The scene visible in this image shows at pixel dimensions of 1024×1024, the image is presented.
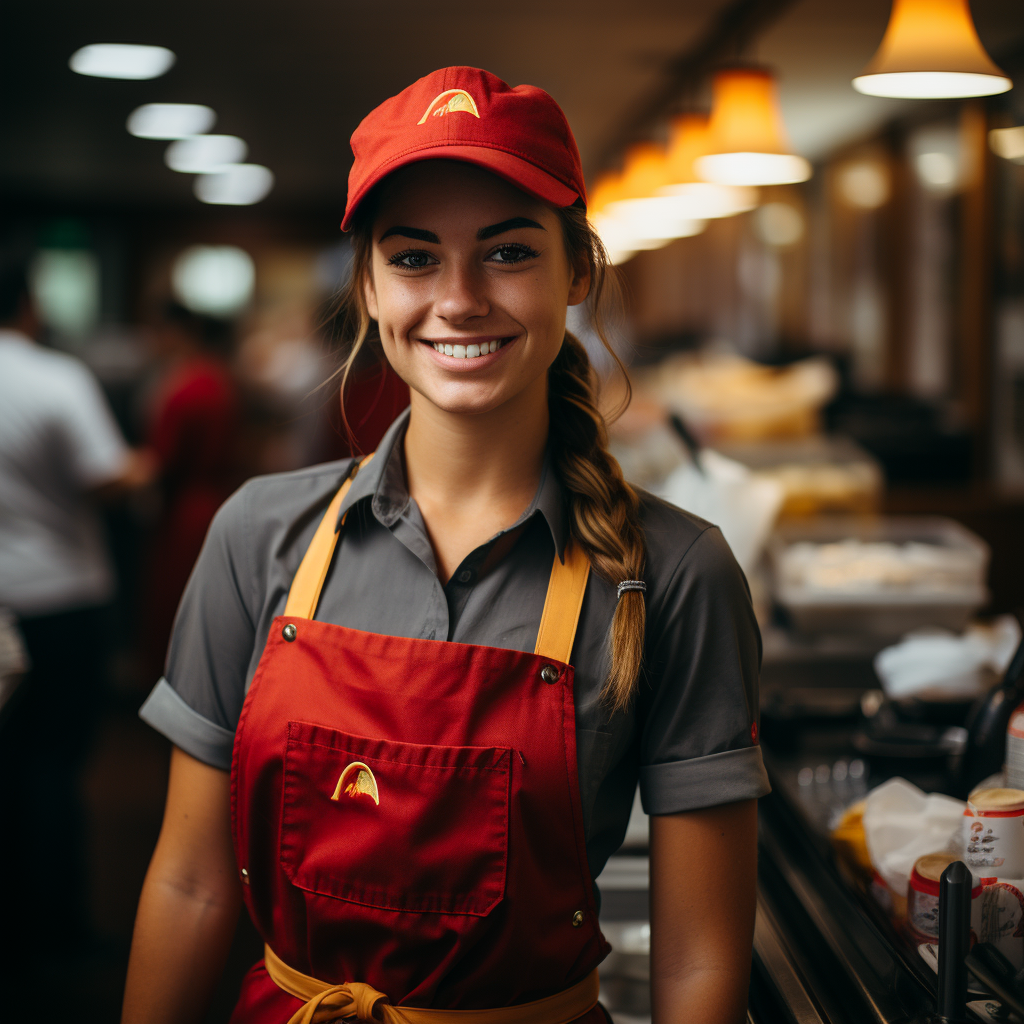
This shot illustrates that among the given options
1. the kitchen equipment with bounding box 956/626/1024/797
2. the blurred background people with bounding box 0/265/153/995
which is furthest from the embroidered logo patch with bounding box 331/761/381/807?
the blurred background people with bounding box 0/265/153/995

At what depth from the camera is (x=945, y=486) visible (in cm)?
420

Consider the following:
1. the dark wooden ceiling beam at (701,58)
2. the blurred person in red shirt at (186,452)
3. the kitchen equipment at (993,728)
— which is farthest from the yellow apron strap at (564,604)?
the blurred person in red shirt at (186,452)

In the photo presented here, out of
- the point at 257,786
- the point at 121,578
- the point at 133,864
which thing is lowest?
the point at 133,864

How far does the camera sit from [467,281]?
1.14m

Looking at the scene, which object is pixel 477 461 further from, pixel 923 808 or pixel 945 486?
pixel 945 486

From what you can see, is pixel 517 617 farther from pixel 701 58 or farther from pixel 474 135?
pixel 701 58

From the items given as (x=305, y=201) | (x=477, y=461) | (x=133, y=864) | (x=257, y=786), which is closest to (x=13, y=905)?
(x=133, y=864)

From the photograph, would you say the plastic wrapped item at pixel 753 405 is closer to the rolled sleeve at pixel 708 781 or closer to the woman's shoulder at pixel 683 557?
the woman's shoulder at pixel 683 557

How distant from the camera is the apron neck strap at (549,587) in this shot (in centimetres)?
115

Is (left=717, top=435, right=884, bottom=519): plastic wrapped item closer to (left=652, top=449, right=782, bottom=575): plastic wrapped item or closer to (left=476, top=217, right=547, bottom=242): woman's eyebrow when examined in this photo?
(left=652, top=449, right=782, bottom=575): plastic wrapped item

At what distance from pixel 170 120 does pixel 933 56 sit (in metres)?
5.99

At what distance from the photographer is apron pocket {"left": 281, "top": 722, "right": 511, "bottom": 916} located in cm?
110

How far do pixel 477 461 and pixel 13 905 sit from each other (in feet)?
8.65

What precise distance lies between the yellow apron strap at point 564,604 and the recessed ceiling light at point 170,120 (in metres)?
5.80
